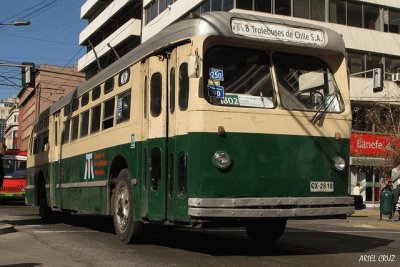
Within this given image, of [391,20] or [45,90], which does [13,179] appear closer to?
[391,20]

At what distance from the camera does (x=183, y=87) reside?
8195 mm

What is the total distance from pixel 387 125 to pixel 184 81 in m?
28.3

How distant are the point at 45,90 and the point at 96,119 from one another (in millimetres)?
85299

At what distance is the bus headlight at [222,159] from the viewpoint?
7.83 metres

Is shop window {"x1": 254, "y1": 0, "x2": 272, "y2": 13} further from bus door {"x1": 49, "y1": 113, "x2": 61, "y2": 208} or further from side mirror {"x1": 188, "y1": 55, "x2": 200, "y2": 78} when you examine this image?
side mirror {"x1": 188, "y1": 55, "x2": 200, "y2": 78}

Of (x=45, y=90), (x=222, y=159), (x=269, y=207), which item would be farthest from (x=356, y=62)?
(x=45, y=90)

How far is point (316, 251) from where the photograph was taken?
31.0 ft

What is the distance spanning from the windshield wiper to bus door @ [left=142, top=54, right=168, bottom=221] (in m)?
2.28

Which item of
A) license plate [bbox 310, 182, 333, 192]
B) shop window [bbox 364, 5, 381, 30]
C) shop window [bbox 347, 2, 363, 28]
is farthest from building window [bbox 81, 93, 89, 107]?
shop window [bbox 364, 5, 381, 30]

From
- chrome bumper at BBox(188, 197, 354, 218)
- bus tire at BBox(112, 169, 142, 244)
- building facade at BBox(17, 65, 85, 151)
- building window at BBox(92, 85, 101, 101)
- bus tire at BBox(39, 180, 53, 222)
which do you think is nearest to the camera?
chrome bumper at BBox(188, 197, 354, 218)

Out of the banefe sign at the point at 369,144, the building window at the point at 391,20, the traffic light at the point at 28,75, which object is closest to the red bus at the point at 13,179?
the traffic light at the point at 28,75

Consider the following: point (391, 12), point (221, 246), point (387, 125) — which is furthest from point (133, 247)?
point (391, 12)

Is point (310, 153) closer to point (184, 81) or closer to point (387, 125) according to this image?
point (184, 81)

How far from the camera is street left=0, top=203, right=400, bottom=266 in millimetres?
8086
